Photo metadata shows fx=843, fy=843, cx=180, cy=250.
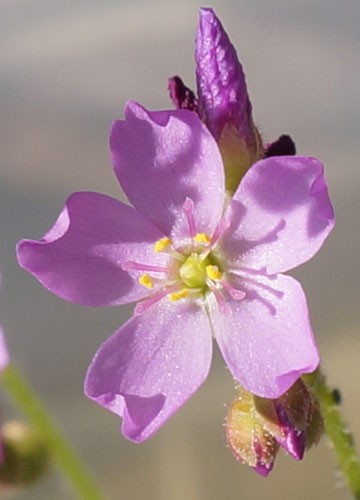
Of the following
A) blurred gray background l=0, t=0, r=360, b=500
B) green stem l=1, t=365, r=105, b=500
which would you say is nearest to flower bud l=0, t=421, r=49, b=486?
green stem l=1, t=365, r=105, b=500

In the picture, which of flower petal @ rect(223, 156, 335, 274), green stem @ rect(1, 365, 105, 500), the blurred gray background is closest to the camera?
flower petal @ rect(223, 156, 335, 274)

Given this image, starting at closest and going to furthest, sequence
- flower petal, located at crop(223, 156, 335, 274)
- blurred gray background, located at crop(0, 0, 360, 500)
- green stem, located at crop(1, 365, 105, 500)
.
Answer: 1. flower petal, located at crop(223, 156, 335, 274)
2. green stem, located at crop(1, 365, 105, 500)
3. blurred gray background, located at crop(0, 0, 360, 500)

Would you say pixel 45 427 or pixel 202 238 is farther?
pixel 45 427

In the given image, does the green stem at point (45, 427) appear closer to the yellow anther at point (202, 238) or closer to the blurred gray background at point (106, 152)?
the yellow anther at point (202, 238)

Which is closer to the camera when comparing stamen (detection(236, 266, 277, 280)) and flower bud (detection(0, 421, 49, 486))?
stamen (detection(236, 266, 277, 280))

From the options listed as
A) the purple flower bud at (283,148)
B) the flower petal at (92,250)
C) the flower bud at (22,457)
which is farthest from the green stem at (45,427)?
the purple flower bud at (283,148)

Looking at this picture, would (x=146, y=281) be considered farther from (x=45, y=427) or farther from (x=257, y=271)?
(x=45, y=427)

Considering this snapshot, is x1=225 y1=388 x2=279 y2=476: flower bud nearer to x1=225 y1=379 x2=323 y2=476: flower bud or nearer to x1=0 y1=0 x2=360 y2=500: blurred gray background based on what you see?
x1=225 y1=379 x2=323 y2=476: flower bud

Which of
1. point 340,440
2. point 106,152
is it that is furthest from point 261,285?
point 106,152
